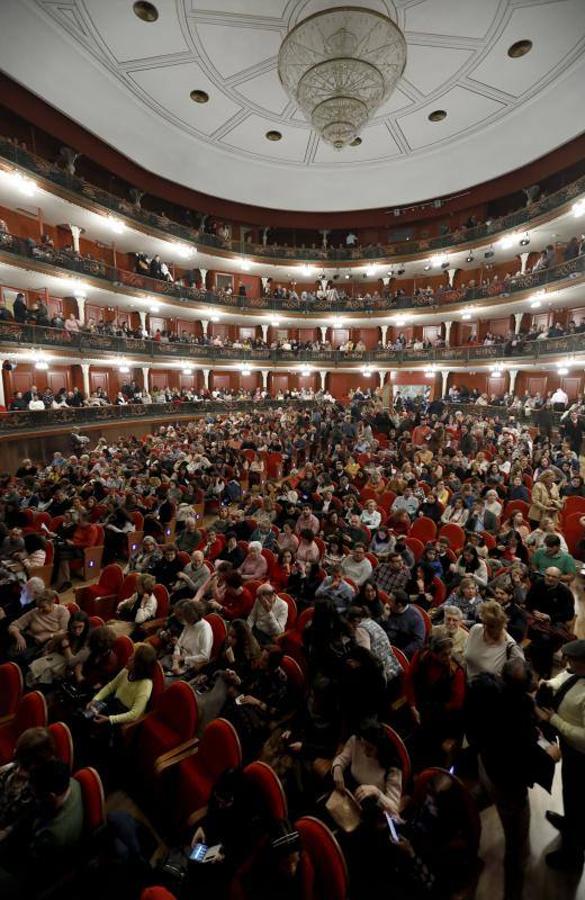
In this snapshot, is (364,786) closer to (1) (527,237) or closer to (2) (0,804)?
(2) (0,804)

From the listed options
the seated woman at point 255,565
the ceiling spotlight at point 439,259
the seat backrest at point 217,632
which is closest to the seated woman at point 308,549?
the seated woman at point 255,565

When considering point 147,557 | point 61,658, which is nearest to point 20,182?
point 147,557

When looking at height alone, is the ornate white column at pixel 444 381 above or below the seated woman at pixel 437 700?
above

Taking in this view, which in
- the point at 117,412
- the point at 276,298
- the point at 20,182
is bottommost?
the point at 117,412

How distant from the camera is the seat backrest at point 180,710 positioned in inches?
115

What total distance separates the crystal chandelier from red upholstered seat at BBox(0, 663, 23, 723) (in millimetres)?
12010

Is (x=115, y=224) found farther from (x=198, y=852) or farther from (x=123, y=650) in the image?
(x=198, y=852)

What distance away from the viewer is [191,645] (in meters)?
3.84

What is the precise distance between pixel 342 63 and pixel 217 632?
1145 cm

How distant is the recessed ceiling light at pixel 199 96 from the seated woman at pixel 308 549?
17936 millimetres

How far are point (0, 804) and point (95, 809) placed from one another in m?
0.59

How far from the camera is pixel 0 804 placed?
2.29 m

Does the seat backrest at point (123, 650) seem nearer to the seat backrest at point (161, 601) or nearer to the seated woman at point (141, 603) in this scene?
the seated woman at point (141, 603)

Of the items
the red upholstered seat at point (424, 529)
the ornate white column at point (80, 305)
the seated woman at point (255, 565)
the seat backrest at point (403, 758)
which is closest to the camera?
the seat backrest at point (403, 758)
